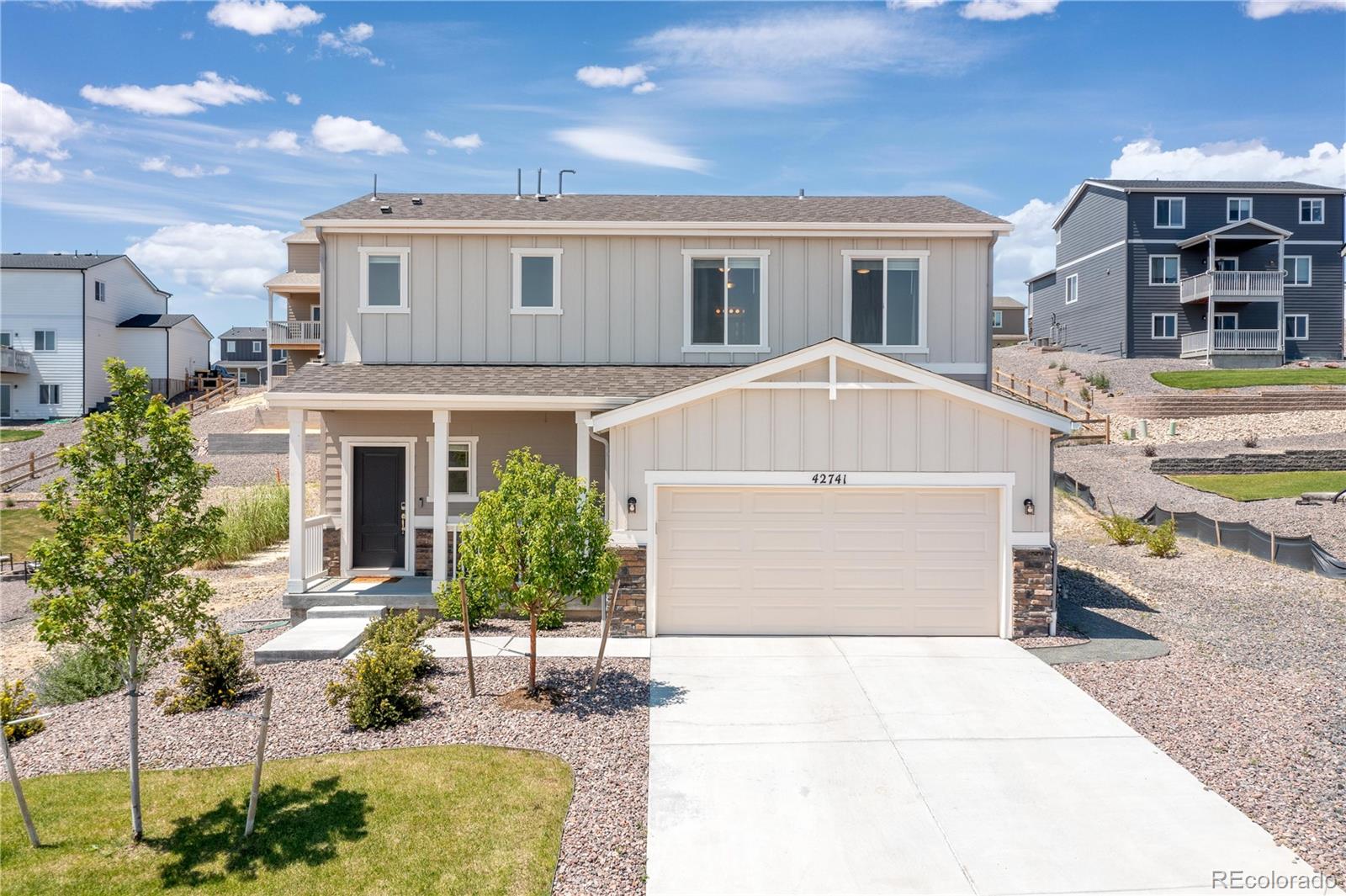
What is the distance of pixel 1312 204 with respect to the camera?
34500 mm

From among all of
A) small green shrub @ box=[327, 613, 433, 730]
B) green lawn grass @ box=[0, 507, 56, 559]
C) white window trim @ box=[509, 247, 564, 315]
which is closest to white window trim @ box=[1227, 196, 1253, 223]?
white window trim @ box=[509, 247, 564, 315]

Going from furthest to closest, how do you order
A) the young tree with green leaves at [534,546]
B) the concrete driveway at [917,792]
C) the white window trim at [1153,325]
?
the white window trim at [1153,325] → the young tree with green leaves at [534,546] → the concrete driveway at [917,792]

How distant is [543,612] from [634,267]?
660cm

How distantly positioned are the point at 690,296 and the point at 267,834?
371 inches

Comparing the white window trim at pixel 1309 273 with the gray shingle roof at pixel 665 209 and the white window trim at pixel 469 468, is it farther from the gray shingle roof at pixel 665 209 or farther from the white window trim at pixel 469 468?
the white window trim at pixel 469 468

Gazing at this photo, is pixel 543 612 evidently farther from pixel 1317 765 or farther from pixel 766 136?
pixel 766 136

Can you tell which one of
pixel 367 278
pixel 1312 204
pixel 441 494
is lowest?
pixel 441 494

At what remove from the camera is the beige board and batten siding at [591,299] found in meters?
12.4

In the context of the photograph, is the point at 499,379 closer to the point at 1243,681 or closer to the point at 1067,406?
the point at 1243,681

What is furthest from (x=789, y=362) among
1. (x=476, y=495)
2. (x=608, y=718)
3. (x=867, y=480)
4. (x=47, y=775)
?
(x=47, y=775)

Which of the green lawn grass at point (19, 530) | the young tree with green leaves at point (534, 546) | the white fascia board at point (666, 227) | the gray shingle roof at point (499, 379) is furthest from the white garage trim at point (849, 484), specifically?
the green lawn grass at point (19, 530)

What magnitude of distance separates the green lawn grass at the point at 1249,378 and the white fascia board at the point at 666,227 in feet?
71.2

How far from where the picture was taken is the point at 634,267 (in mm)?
12406

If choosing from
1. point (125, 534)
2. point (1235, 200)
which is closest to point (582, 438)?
point (125, 534)
